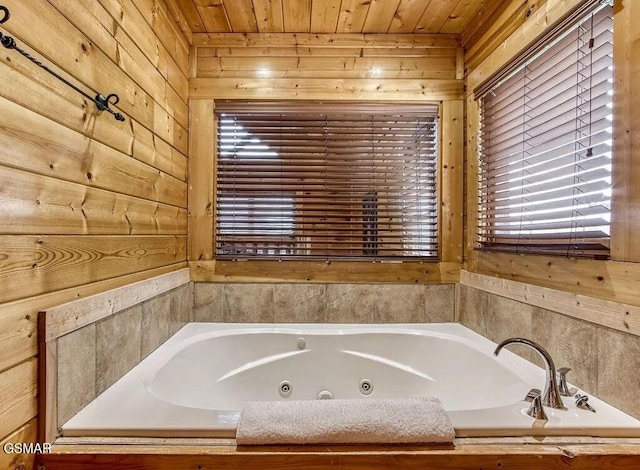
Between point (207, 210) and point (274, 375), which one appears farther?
point (207, 210)

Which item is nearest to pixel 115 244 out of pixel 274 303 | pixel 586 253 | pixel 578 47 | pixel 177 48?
pixel 274 303

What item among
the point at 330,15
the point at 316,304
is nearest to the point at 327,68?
the point at 330,15

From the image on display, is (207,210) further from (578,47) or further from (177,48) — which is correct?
(578,47)

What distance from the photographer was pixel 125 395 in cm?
129

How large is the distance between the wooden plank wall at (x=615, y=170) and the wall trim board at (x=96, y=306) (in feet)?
5.95

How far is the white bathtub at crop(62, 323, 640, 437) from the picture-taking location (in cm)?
151

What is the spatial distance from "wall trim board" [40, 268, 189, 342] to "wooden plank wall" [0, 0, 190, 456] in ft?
0.10

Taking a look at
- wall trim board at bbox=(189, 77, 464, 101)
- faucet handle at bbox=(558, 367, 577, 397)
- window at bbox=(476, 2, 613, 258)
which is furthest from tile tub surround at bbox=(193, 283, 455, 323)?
wall trim board at bbox=(189, 77, 464, 101)

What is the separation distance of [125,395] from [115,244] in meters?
0.58

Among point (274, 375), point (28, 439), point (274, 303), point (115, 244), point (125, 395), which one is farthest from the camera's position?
point (274, 303)

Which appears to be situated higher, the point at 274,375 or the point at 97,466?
the point at 97,466

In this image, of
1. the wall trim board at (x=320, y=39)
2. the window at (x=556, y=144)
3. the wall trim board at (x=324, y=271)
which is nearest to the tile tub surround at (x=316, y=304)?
the wall trim board at (x=324, y=271)

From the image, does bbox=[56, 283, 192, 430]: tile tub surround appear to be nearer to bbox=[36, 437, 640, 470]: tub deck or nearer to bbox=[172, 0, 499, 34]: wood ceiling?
bbox=[36, 437, 640, 470]: tub deck

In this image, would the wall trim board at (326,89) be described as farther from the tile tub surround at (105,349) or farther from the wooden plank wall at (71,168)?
the tile tub surround at (105,349)
